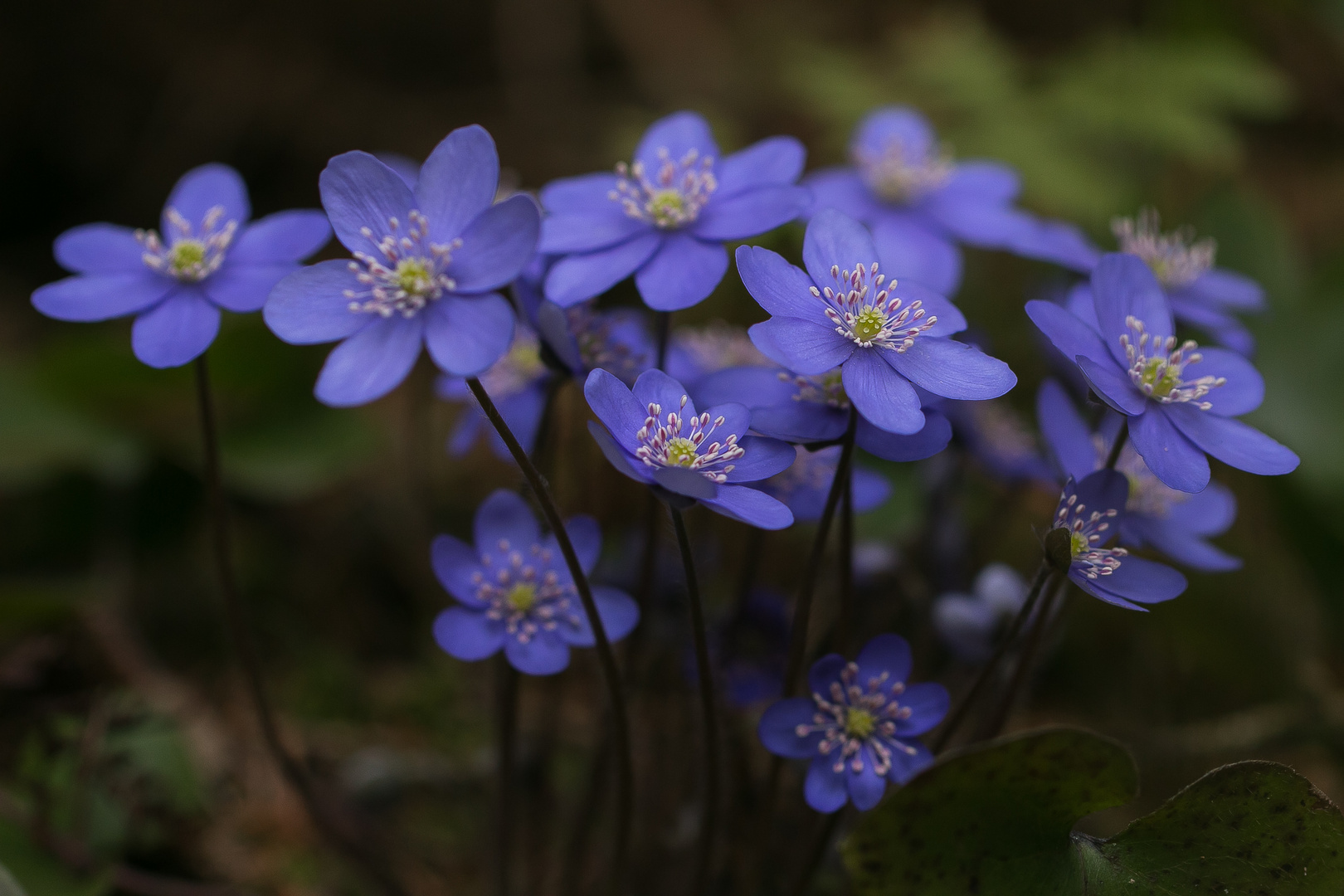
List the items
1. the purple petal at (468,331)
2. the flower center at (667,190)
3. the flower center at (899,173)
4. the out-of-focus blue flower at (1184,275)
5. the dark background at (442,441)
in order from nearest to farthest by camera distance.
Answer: the purple petal at (468,331), the flower center at (667,190), the out-of-focus blue flower at (1184,275), the flower center at (899,173), the dark background at (442,441)

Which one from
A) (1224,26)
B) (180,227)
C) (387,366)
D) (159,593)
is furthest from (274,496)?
(1224,26)

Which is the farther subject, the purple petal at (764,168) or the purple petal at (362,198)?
the purple petal at (764,168)

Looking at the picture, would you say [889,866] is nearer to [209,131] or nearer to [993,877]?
[993,877]

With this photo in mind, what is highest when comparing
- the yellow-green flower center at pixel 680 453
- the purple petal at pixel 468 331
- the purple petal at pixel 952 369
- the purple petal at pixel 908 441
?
the purple petal at pixel 468 331

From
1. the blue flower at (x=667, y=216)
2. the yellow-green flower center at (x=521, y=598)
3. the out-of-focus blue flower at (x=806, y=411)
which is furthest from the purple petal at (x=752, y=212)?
the yellow-green flower center at (x=521, y=598)

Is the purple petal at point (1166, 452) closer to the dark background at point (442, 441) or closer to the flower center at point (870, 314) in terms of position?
the flower center at point (870, 314)

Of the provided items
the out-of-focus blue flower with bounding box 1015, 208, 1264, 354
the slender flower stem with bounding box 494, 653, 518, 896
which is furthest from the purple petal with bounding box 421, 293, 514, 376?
the out-of-focus blue flower with bounding box 1015, 208, 1264, 354

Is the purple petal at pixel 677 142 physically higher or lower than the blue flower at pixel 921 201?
higher

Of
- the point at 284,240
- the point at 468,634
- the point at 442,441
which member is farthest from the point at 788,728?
the point at 442,441

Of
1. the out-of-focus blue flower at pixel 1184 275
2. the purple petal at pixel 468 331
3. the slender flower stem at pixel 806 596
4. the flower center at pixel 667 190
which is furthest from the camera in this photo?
the out-of-focus blue flower at pixel 1184 275
